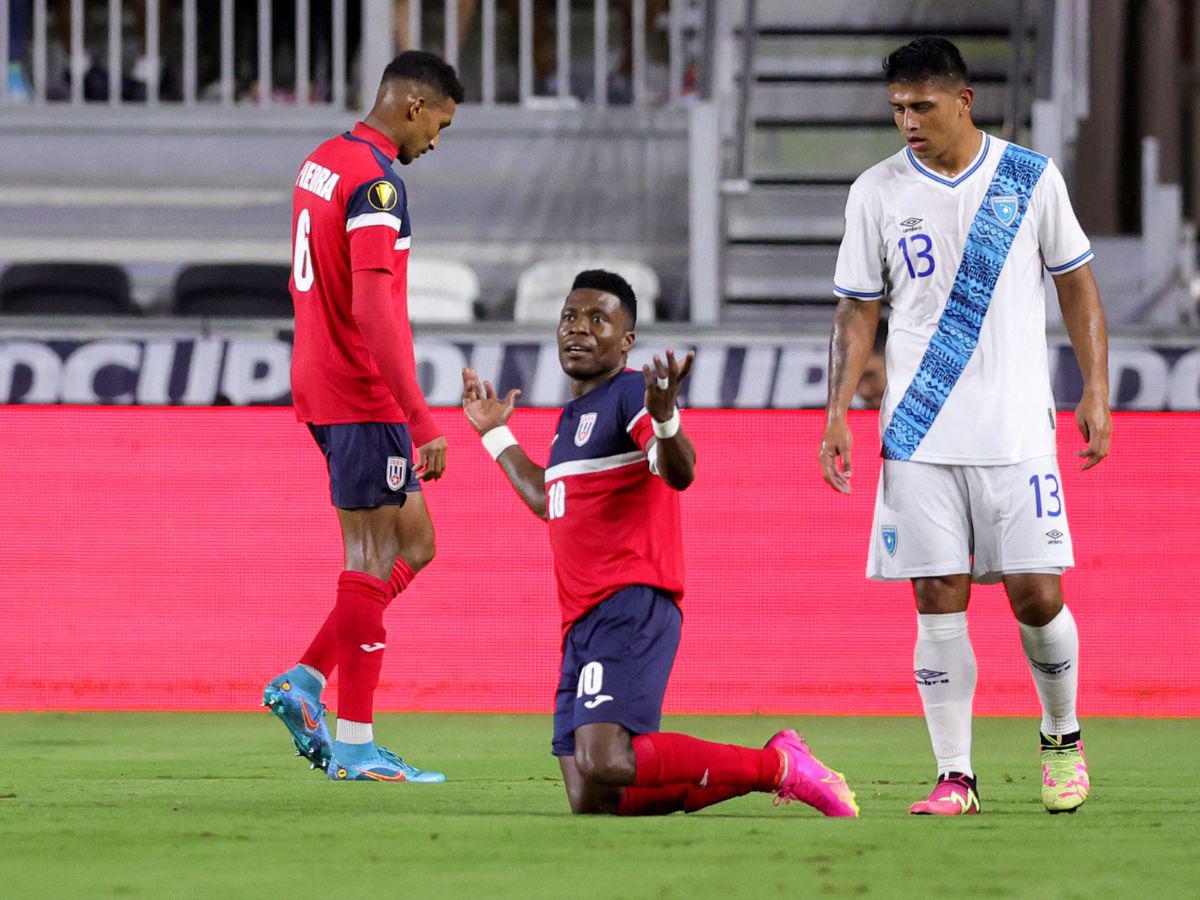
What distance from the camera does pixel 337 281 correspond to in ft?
16.3

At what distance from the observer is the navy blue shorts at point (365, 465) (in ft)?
16.3

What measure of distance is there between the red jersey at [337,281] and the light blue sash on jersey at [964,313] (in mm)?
1376

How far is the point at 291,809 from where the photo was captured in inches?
162

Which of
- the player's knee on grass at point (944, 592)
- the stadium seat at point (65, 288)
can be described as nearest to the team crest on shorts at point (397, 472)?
the player's knee on grass at point (944, 592)

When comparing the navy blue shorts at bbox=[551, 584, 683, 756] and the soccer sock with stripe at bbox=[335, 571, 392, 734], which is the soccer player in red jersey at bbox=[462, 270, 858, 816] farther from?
the soccer sock with stripe at bbox=[335, 571, 392, 734]

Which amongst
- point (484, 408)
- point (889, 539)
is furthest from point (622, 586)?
point (484, 408)

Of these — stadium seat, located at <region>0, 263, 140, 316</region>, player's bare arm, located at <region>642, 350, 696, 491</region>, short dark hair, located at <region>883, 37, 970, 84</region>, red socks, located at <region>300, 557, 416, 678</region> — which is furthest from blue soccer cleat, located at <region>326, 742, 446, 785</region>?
stadium seat, located at <region>0, 263, 140, 316</region>

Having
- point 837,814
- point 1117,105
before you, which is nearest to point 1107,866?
point 837,814

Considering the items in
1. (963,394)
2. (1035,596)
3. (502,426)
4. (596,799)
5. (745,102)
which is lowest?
(596,799)

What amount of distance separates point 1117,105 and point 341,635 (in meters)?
12.6

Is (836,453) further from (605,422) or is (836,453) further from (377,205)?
(377,205)

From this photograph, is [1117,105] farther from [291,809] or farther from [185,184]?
[291,809]

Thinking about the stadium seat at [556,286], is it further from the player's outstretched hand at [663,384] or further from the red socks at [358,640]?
the player's outstretched hand at [663,384]

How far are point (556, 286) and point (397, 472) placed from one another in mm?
4934
